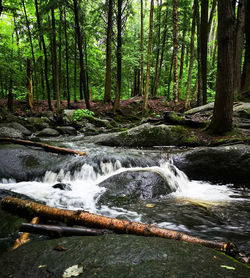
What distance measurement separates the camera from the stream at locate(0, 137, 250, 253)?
3395 millimetres

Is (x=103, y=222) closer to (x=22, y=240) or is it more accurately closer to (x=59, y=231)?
(x=59, y=231)

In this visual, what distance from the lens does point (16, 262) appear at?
176cm

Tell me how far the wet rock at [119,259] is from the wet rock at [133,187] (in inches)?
93.1

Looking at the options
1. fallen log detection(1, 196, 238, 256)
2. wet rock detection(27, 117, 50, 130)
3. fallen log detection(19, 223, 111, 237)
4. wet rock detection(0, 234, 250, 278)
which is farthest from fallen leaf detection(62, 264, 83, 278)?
wet rock detection(27, 117, 50, 130)

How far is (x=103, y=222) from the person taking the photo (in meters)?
2.37

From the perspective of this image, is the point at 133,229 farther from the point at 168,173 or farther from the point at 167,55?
the point at 167,55

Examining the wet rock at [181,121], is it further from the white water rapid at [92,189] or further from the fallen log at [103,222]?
the fallen log at [103,222]

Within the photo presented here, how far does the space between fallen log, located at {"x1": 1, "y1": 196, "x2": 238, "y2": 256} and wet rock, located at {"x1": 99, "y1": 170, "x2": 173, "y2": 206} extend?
178 cm

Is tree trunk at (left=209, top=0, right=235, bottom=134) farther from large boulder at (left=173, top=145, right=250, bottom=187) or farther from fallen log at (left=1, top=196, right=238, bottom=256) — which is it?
fallen log at (left=1, top=196, right=238, bottom=256)

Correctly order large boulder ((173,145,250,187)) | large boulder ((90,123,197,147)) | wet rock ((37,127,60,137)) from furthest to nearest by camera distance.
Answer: wet rock ((37,127,60,137)) → large boulder ((90,123,197,147)) → large boulder ((173,145,250,187))

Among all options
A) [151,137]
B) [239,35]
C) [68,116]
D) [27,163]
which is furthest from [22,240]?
[239,35]

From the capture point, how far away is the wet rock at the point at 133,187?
4.43m

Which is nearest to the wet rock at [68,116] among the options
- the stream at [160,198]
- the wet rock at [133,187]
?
the stream at [160,198]

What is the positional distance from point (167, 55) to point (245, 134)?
21.1 meters
